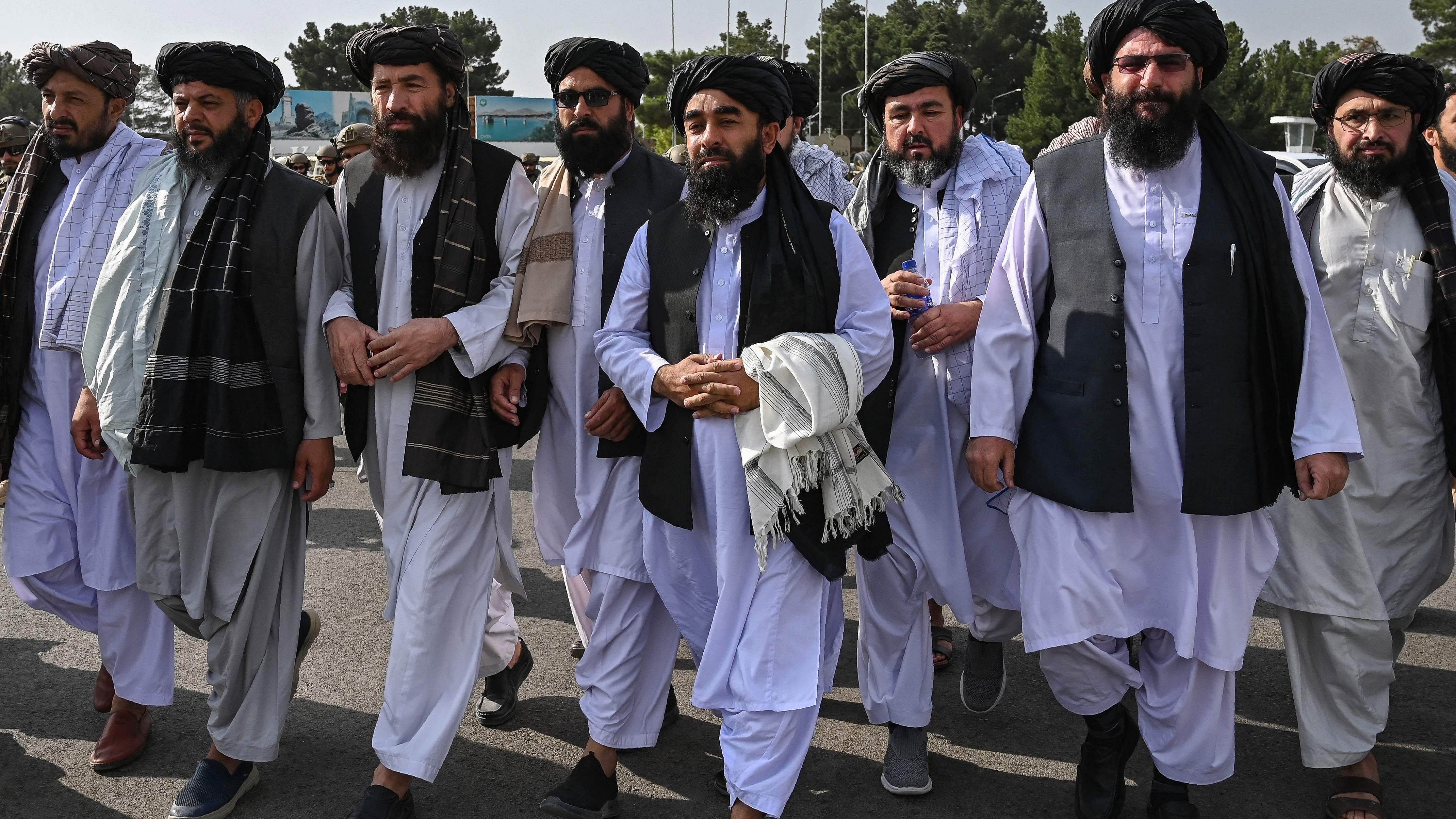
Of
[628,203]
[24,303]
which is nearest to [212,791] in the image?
[24,303]

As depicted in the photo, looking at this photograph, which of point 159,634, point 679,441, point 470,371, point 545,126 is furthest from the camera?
point 545,126

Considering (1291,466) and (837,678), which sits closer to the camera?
(1291,466)

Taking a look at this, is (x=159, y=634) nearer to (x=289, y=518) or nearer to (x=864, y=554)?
(x=289, y=518)

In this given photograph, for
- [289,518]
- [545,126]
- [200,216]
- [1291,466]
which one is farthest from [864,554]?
[545,126]

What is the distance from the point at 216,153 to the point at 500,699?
1.89 metres

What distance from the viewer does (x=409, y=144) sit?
3.48 metres

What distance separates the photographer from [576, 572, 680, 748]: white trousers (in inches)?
134

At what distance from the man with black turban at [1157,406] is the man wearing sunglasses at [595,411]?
102 cm

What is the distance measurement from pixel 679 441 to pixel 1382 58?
2.38 meters

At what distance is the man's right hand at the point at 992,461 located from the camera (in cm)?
333

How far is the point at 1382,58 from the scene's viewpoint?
362 centimetres

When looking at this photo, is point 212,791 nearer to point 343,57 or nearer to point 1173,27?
point 1173,27

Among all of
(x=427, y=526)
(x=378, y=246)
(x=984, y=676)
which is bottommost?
(x=984, y=676)

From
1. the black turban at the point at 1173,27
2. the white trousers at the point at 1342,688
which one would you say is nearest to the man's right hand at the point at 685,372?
the black turban at the point at 1173,27
